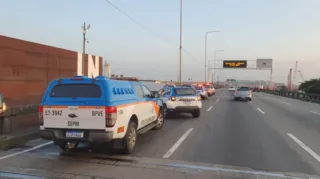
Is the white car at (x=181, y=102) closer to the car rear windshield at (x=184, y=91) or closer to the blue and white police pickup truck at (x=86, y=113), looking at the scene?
the car rear windshield at (x=184, y=91)

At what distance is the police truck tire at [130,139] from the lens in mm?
8078

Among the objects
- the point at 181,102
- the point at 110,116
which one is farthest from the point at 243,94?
the point at 110,116

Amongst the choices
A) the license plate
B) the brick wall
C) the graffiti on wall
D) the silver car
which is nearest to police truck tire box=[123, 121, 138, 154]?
the license plate

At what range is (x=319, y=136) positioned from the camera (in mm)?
11477

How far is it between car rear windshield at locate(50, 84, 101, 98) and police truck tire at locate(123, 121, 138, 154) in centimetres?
130

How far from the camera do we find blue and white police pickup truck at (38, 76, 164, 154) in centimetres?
743

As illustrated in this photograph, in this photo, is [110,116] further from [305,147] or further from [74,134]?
[305,147]

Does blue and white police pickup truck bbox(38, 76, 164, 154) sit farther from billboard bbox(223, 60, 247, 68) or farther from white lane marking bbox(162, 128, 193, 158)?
billboard bbox(223, 60, 247, 68)

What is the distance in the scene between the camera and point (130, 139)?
Result: 8359mm

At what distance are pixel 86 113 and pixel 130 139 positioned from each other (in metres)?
1.44

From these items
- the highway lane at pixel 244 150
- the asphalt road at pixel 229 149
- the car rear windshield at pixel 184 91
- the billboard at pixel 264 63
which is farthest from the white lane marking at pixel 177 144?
the billboard at pixel 264 63

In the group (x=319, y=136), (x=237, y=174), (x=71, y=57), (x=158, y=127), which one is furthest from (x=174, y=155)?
(x=71, y=57)

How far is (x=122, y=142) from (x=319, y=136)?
23.8ft

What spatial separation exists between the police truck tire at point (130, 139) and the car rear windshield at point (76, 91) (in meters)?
1.30
